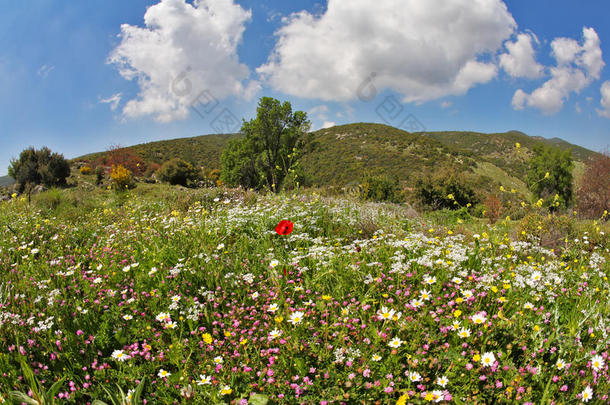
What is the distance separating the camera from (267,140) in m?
30.6

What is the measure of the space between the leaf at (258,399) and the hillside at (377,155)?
30198 millimetres

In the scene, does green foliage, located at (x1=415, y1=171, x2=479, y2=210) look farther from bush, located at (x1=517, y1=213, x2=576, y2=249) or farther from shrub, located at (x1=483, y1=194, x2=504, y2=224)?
bush, located at (x1=517, y1=213, x2=576, y2=249)

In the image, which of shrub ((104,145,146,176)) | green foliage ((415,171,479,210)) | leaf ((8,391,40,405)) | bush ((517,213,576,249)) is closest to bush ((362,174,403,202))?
green foliage ((415,171,479,210))

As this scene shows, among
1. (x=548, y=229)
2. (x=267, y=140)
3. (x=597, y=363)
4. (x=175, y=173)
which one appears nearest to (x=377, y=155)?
(x=267, y=140)

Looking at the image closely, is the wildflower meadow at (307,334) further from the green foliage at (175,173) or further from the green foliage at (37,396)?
the green foliage at (175,173)

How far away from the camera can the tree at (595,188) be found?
20359 mm

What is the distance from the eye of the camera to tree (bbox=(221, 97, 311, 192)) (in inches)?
1174

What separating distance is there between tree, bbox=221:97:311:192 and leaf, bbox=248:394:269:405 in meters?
27.8

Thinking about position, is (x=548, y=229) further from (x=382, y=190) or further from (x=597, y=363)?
(x=382, y=190)

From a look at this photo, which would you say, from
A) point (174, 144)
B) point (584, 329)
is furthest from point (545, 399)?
point (174, 144)

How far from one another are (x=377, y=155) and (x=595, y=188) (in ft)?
108

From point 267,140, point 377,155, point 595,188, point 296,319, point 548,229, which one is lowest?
point 296,319

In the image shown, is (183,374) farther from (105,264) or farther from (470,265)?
(470,265)

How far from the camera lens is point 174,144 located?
5462 cm
